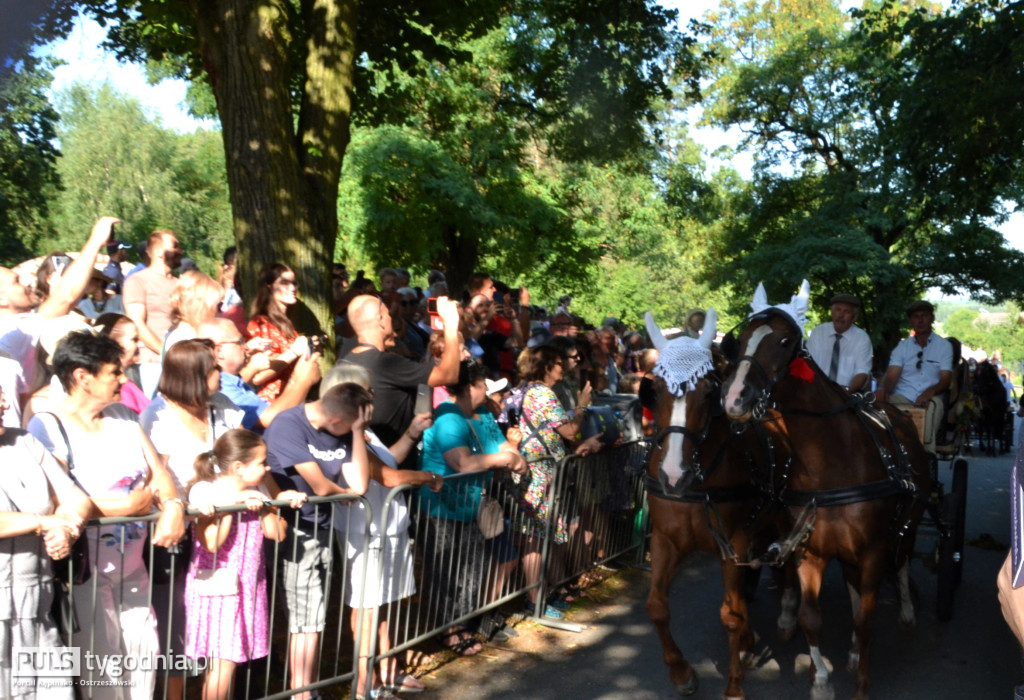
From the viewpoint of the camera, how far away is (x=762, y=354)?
5.95 metres

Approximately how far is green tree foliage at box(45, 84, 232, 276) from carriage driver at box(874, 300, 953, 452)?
3535 centimetres

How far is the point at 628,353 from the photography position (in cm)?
1636

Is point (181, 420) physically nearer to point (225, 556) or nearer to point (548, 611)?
point (225, 556)

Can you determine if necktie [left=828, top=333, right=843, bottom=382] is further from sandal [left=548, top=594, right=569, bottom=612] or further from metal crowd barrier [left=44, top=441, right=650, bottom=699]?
sandal [left=548, top=594, right=569, bottom=612]

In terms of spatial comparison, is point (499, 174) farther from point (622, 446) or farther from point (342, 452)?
point (342, 452)

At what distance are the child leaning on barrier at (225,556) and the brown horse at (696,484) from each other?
214 centimetres

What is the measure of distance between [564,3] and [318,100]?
6.02 metres

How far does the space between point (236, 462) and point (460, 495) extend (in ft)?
6.85

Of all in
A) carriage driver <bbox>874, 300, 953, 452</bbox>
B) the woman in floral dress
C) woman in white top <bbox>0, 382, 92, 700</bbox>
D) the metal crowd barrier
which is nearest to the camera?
woman in white top <bbox>0, 382, 92, 700</bbox>

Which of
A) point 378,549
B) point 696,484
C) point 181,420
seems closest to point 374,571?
point 378,549

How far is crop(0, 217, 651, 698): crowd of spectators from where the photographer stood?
14.2 ft

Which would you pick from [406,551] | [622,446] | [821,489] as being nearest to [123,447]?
[406,551]

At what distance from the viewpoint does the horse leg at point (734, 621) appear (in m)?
6.05

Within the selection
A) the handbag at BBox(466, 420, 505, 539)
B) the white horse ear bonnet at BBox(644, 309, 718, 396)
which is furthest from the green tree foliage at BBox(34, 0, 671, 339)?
the white horse ear bonnet at BBox(644, 309, 718, 396)
